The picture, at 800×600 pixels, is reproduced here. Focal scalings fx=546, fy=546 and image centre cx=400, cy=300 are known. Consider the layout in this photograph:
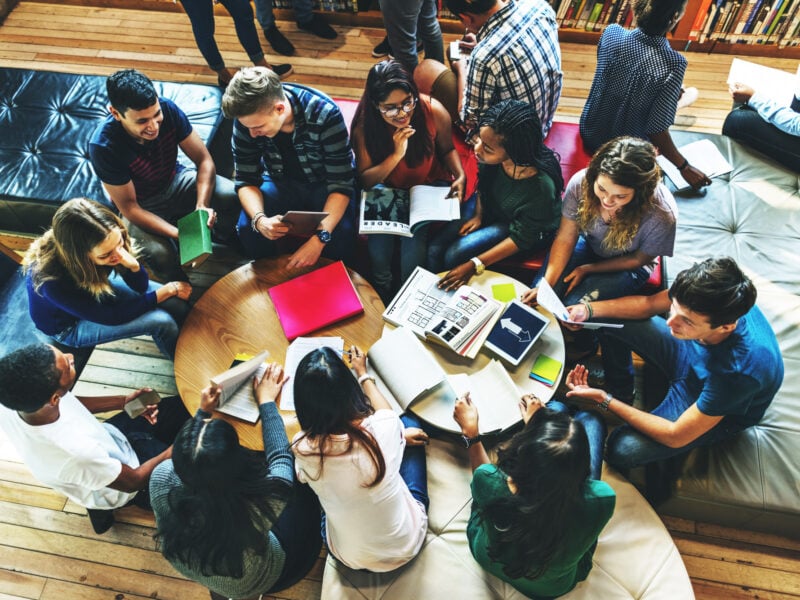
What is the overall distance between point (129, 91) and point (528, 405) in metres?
2.05

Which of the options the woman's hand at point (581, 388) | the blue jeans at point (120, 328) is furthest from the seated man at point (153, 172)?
the woman's hand at point (581, 388)

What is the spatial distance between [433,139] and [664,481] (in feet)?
6.04

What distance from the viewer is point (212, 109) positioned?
329 cm

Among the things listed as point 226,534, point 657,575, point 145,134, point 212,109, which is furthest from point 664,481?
point 212,109

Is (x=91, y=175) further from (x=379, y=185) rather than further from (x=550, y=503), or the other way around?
(x=550, y=503)

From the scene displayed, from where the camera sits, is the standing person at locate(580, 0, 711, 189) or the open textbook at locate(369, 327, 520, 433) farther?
the standing person at locate(580, 0, 711, 189)

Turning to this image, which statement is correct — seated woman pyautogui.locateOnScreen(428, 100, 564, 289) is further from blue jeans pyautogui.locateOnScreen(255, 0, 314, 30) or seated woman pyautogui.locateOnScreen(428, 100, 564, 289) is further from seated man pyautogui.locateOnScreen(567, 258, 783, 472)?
blue jeans pyautogui.locateOnScreen(255, 0, 314, 30)

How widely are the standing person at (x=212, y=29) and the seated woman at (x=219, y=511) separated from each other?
2.94m

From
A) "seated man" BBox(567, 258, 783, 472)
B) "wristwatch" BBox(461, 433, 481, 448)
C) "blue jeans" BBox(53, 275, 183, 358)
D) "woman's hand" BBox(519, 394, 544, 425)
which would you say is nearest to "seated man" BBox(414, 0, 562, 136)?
"seated man" BBox(567, 258, 783, 472)

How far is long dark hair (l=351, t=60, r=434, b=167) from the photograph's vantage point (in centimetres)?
235

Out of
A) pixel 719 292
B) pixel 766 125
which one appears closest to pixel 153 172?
pixel 719 292

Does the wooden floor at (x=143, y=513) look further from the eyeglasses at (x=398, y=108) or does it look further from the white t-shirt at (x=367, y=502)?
the eyeglasses at (x=398, y=108)

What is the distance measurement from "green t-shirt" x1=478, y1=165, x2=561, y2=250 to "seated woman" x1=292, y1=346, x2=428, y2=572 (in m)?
1.21

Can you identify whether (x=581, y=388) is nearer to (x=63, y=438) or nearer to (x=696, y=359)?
(x=696, y=359)
